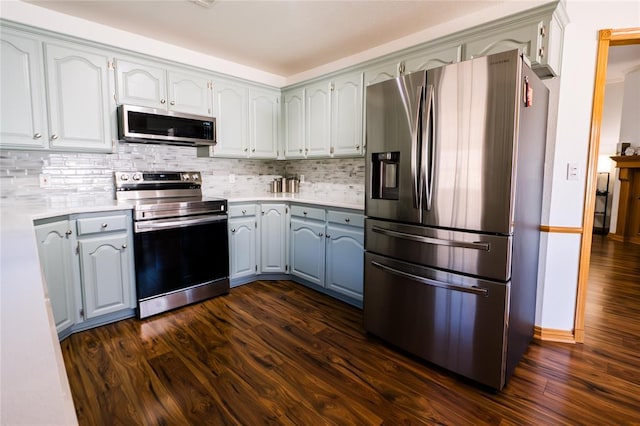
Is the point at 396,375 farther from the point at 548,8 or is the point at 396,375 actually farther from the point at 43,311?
the point at 548,8

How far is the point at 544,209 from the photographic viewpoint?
2.34 meters

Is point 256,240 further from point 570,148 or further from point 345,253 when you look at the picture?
point 570,148

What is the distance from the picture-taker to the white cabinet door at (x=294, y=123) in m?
3.67

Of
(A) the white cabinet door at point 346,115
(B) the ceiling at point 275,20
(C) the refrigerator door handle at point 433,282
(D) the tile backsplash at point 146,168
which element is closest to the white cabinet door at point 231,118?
(D) the tile backsplash at point 146,168

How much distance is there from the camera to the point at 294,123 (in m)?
3.76

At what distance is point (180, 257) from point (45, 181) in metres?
1.21

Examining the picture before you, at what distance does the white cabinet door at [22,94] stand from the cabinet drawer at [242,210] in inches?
59.0

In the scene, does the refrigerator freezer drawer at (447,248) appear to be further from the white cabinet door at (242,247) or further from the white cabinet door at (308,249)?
the white cabinet door at (242,247)

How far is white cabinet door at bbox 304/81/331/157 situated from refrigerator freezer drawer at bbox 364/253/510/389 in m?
1.58

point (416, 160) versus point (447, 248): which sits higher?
point (416, 160)

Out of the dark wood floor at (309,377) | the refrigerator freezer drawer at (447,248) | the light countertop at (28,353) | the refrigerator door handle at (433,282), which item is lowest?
the dark wood floor at (309,377)

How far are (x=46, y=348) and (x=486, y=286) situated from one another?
1838mm

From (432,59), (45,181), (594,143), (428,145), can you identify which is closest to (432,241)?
(428,145)

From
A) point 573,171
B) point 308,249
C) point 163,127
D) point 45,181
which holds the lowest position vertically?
point 308,249
